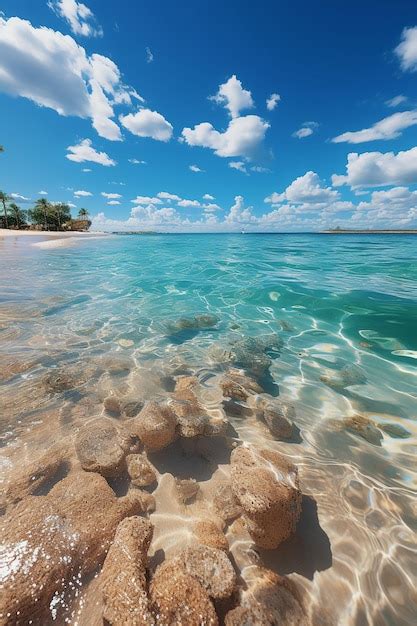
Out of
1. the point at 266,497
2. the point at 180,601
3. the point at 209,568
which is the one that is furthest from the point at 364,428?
the point at 180,601

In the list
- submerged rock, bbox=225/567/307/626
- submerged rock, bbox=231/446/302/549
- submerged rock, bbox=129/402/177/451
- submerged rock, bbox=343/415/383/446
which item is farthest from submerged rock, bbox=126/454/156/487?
submerged rock, bbox=343/415/383/446

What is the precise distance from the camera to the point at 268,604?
6.26 ft

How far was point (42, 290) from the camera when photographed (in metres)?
10.3

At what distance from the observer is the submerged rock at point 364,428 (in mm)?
3781

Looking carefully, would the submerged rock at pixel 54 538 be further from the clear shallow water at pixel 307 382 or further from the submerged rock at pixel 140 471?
the clear shallow water at pixel 307 382

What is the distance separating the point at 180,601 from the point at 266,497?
101 centimetres

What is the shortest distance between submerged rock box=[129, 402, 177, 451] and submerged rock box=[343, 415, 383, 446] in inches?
103

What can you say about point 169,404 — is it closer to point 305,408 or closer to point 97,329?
point 305,408

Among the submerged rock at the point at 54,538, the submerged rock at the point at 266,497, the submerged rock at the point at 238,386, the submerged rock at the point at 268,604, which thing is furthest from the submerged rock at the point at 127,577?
the submerged rock at the point at 238,386

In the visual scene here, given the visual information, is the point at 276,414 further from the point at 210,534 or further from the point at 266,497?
the point at 210,534

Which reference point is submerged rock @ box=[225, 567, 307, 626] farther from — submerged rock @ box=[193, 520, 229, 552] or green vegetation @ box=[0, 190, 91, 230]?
green vegetation @ box=[0, 190, 91, 230]

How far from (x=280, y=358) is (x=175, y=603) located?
4.70 meters

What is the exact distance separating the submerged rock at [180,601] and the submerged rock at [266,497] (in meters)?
0.72

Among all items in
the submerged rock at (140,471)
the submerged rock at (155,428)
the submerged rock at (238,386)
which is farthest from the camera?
the submerged rock at (238,386)
